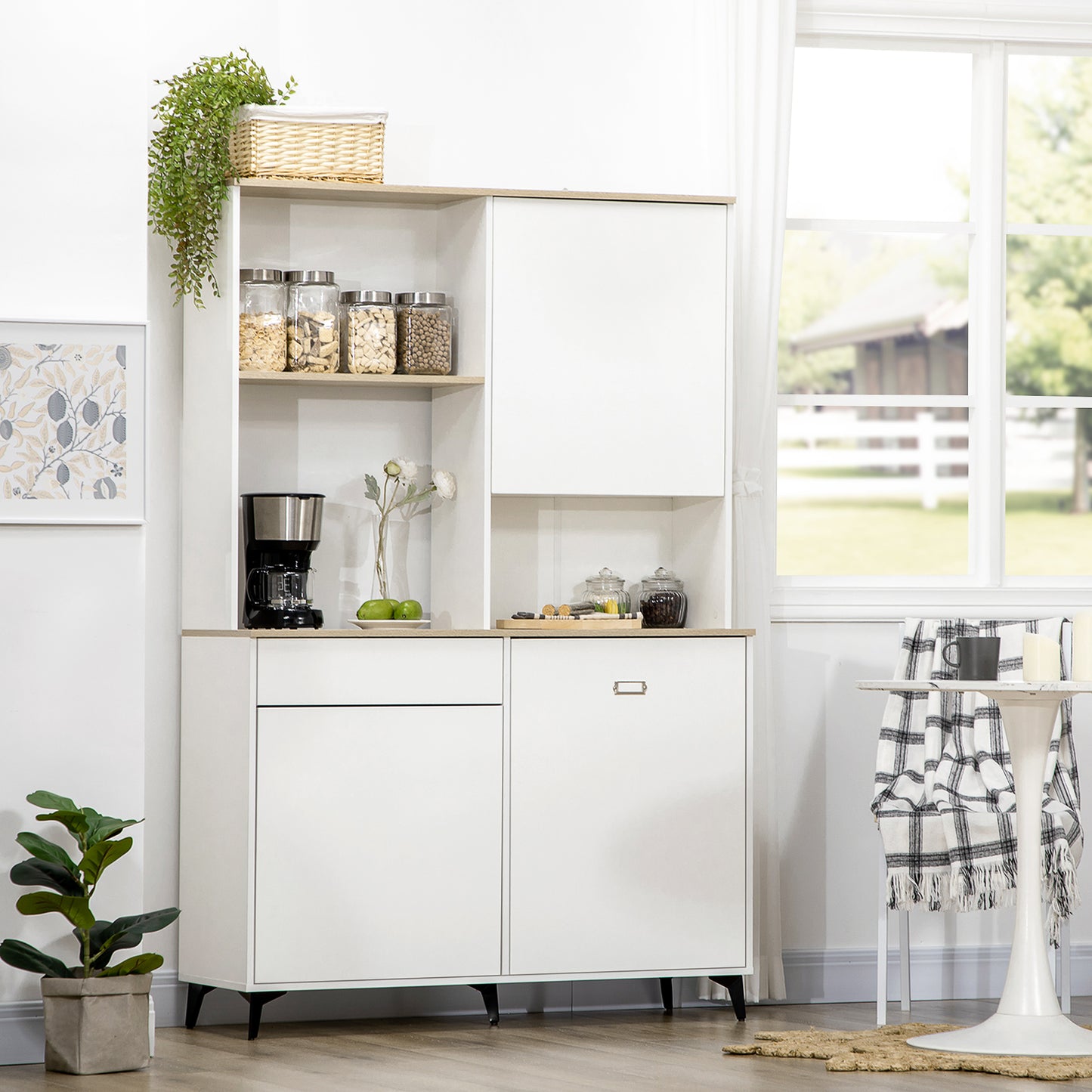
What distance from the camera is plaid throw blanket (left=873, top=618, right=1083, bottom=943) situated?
11.1ft

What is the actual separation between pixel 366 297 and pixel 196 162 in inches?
18.8

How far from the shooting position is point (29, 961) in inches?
124

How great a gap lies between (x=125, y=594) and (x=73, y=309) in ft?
2.14

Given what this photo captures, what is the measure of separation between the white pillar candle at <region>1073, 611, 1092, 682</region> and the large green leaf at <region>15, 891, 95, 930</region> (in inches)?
80.0

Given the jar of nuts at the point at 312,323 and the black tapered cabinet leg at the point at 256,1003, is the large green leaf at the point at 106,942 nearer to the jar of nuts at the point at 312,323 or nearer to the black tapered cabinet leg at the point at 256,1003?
the black tapered cabinet leg at the point at 256,1003

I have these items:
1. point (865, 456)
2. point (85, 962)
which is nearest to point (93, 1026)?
point (85, 962)

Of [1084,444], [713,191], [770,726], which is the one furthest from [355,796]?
[1084,444]

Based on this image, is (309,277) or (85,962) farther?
(309,277)

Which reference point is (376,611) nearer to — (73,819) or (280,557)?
(280,557)

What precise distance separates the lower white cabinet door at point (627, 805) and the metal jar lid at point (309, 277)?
3.18ft

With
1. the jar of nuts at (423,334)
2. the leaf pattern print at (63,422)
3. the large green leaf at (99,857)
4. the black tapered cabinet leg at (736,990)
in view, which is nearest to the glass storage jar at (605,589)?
the jar of nuts at (423,334)

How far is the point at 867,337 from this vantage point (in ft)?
34.3

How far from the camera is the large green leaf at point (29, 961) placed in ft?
10.3

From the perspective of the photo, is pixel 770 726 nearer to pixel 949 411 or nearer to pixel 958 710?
pixel 958 710
